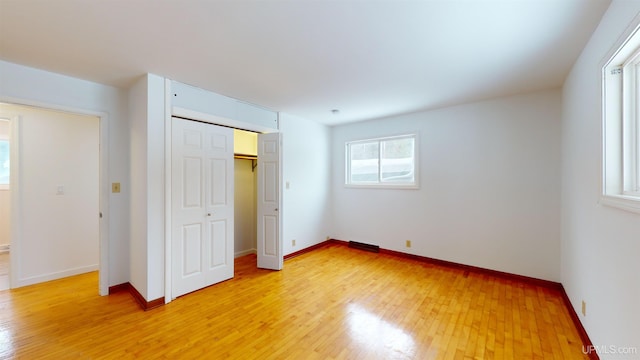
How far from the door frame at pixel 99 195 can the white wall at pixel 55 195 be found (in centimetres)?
2

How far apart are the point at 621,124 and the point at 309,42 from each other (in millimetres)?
2214

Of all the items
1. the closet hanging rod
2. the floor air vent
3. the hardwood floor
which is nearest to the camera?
the hardwood floor

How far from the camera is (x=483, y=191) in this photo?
11.4 ft

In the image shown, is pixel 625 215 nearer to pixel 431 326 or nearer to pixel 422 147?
pixel 431 326

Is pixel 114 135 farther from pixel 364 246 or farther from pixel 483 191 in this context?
pixel 483 191

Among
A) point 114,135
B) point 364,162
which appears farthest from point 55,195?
point 364,162

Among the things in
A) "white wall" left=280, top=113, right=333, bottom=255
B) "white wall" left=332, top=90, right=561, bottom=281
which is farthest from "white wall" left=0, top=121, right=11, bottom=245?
"white wall" left=332, top=90, right=561, bottom=281

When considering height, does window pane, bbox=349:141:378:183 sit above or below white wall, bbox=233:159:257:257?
above

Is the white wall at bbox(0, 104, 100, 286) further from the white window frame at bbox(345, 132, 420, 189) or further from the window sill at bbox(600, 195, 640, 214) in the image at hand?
the window sill at bbox(600, 195, 640, 214)

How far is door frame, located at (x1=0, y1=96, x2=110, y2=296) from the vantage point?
110 inches

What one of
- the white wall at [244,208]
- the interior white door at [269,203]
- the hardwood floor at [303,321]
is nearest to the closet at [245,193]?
the white wall at [244,208]

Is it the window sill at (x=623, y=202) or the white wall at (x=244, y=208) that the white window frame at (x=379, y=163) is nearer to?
the white wall at (x=244, y=208)

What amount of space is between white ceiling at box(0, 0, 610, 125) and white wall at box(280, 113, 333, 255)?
4.56ft

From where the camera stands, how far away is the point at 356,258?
416cm
